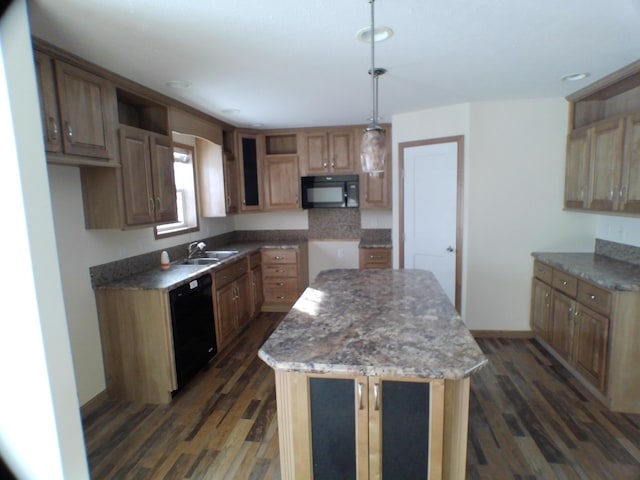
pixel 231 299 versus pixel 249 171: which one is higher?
pixel 249 171

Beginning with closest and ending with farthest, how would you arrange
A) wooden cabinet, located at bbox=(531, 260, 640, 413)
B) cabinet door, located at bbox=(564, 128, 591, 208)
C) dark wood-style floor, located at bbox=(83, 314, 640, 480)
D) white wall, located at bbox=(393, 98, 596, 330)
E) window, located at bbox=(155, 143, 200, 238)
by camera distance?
dark wood-style floor, located at bbox=(83, 314, 640, 480) → wooden cabinet, located at bbox=(531, 260, 640, 413) → cabinet door, located at bbox=(564, 128, 591, 208) → white wall, located at bbox=(393, 98, 596, 330) → window, located at bbox=(155, 143, 200, 238)

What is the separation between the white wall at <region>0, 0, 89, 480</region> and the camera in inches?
50.2

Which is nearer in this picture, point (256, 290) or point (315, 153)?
point (256, 290)

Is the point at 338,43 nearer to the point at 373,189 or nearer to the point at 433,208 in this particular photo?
the point at 433,208

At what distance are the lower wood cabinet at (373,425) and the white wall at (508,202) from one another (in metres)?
2.34

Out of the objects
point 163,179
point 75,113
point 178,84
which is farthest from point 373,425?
point 178,84

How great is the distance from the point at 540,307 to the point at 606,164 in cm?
139

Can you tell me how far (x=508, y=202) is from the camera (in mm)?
3365

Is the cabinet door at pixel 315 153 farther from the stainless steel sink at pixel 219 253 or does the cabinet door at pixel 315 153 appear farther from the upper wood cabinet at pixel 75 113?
the upper wood cabinet at pixel 75 113

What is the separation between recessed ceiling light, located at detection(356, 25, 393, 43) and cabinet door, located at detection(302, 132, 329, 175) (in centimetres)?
248

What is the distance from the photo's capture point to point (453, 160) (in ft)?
11.4

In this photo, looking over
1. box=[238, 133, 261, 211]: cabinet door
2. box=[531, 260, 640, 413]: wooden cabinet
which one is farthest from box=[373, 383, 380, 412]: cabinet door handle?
box=[238, 133, 261, 211]: cabinet door

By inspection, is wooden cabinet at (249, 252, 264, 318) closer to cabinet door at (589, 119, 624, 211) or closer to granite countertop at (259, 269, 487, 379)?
granite countertop at (259, 269, 487, 379)

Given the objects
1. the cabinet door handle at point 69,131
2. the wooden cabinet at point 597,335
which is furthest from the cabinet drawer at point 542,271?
the cabinet door handle at point 69,131
